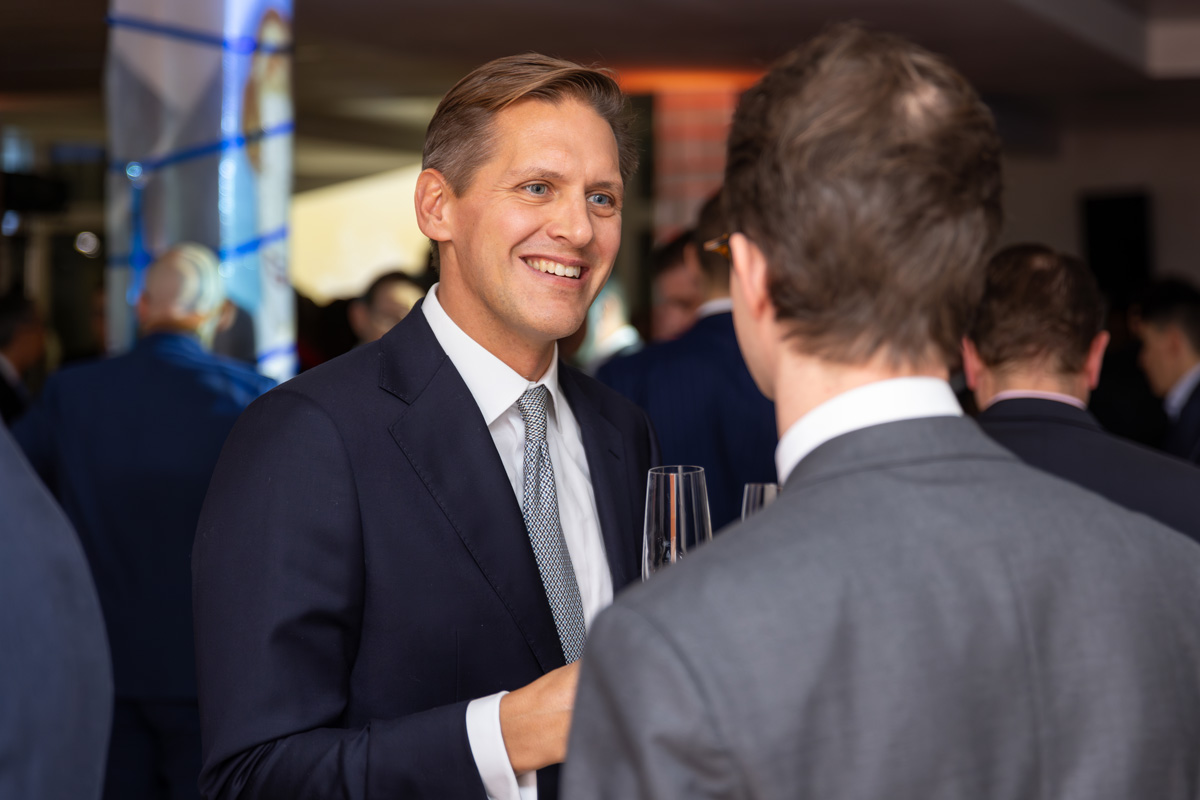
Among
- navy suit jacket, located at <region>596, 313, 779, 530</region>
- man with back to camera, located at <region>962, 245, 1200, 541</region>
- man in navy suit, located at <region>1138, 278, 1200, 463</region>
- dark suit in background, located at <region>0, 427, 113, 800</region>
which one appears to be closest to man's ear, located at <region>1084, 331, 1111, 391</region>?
man with back to camera, located at <region>962, 245, 1200, 541</region>

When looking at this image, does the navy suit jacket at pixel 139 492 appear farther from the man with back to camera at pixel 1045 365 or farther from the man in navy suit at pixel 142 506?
the man with back to camera at pixel 1045 365

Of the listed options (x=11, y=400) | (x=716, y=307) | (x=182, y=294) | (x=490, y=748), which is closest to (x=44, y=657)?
(x=490, y=748)

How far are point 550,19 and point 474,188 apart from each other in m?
4.73

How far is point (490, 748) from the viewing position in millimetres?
1173

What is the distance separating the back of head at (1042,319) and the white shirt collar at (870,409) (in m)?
1.38

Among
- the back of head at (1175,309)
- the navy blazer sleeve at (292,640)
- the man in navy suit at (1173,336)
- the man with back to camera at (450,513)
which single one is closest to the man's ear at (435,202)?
the man with back to camera at (450,513)

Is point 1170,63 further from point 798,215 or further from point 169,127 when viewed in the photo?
point 798,215

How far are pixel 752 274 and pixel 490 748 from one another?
58 centimetres

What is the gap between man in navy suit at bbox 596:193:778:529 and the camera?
3.13 metres

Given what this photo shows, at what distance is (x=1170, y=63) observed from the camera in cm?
782

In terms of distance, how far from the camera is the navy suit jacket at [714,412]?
3129 mm

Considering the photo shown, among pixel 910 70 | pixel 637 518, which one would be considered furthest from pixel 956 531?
pixel 637 518

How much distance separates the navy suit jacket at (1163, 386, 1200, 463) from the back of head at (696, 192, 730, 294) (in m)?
1.85

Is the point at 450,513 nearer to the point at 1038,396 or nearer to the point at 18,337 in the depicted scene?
the point at 1038,396
